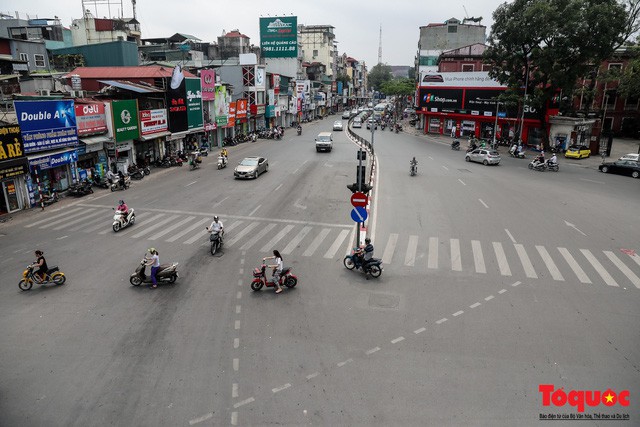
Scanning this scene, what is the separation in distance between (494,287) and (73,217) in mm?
19535

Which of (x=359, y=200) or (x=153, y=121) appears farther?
(x=153, y=121)

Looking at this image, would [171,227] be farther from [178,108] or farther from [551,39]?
[551,39]

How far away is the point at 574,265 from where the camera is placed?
1555cm

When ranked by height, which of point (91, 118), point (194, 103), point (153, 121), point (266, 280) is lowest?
point (266, 280)

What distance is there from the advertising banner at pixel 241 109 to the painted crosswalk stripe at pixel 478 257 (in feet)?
144

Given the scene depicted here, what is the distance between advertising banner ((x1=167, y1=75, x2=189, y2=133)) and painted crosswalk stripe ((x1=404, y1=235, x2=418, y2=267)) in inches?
1117

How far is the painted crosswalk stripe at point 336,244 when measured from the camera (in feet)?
54.4

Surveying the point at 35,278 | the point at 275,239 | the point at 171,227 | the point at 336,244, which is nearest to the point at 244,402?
the point at 35,278

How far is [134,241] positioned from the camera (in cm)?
1786

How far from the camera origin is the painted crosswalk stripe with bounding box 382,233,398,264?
1609cm

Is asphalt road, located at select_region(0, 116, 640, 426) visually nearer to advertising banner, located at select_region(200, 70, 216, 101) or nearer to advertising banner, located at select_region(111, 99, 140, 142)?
advertising banner, located at select_region(111, 99, 140, 142)

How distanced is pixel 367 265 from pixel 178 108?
31616 millimetres

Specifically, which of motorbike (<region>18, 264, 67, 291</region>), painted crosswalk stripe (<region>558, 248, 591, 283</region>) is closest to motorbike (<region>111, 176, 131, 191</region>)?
motorbike (<region>18, 264, 67, 291</region>)
